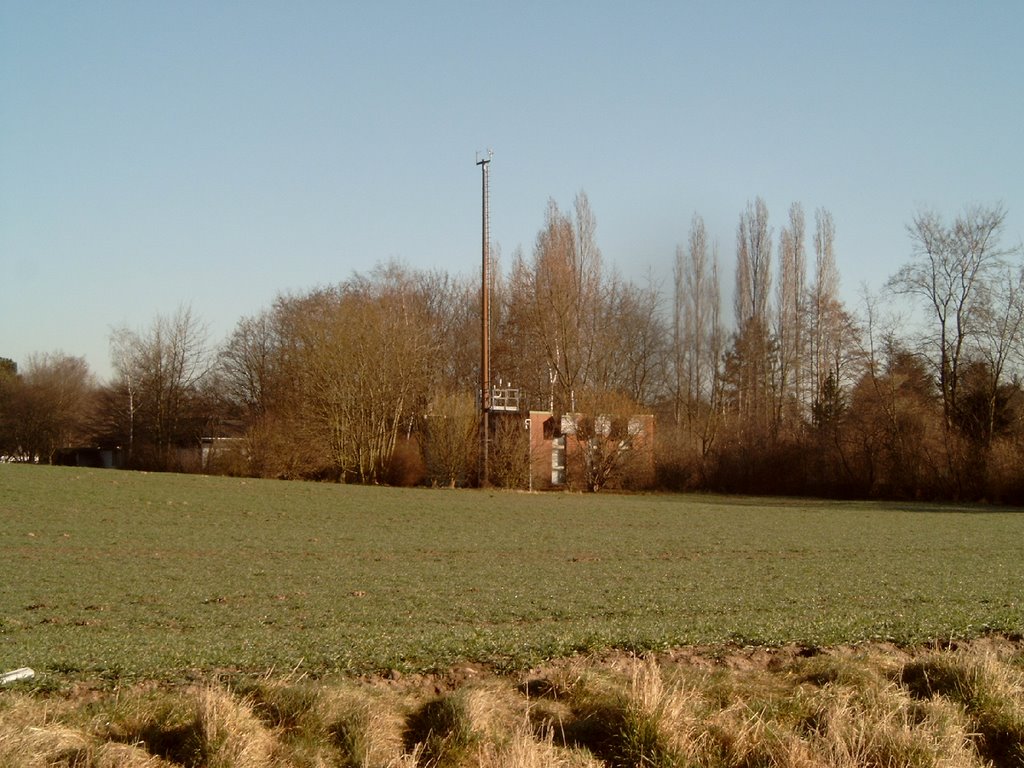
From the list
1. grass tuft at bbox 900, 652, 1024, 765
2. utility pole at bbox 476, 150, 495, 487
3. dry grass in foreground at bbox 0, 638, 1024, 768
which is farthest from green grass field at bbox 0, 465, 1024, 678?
utility pole at bbox 476, 150, 495, 487

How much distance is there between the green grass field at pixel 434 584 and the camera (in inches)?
368

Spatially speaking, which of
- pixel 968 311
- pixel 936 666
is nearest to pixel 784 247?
pixel 968 311

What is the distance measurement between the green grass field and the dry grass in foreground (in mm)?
694

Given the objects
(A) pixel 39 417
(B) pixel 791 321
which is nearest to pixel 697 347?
(B) pixel 791 321

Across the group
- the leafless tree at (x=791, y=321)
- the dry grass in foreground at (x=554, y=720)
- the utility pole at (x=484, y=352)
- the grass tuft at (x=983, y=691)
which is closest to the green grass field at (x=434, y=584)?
the dry grass in foreground at (x=554, y=720)

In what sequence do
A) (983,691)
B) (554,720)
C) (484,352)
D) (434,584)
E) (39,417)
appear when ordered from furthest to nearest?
(39,417), (484,352), (434,584), (983,691), (554,720)

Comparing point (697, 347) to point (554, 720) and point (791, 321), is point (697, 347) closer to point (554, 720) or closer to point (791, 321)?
point (791, 321)

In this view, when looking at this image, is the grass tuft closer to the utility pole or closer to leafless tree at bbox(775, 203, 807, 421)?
the utility pole

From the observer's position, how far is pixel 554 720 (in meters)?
7.57

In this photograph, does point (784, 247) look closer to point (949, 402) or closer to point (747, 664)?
point (949, 402)

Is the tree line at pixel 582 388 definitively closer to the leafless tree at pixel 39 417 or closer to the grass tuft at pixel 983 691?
the leafless tree at pixel 39 417

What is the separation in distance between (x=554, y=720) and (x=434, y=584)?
24.4 ft

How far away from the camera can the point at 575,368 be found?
6250 centimetres

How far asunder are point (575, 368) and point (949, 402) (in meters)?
23.1
